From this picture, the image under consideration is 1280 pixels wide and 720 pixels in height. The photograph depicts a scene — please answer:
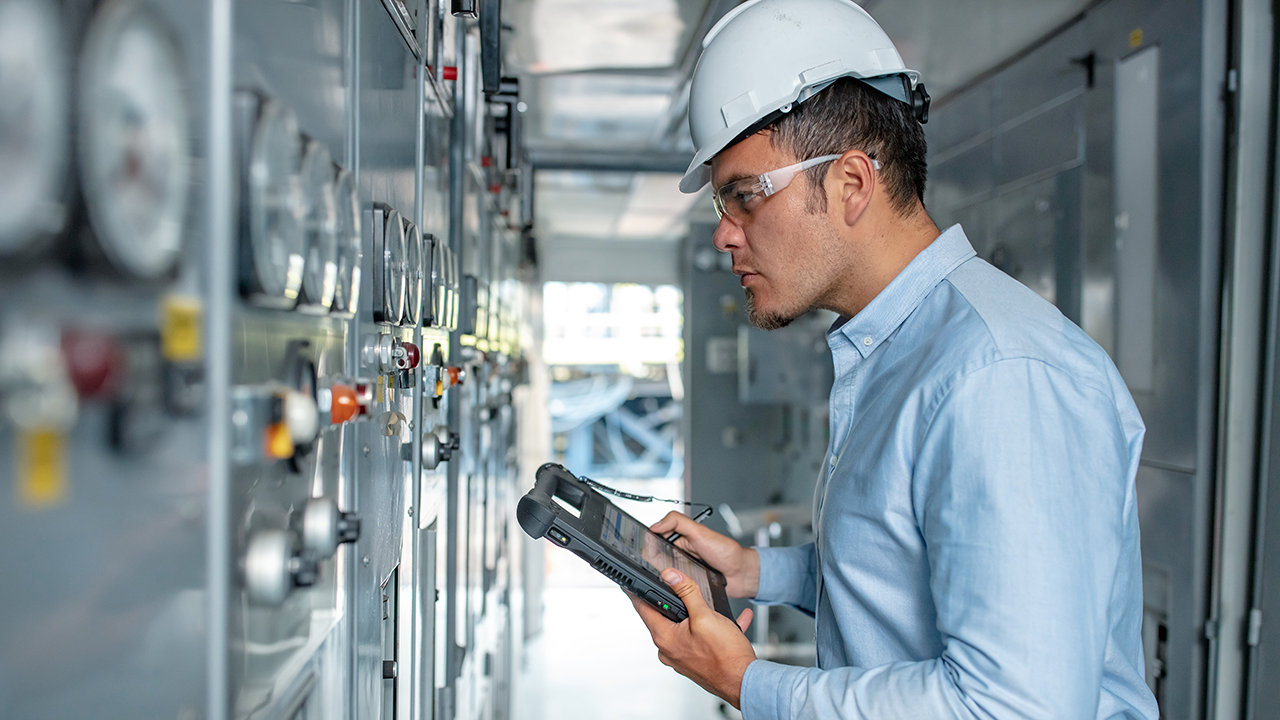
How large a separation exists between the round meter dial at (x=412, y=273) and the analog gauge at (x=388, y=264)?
4cm

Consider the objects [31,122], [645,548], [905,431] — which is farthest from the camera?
[645,548]

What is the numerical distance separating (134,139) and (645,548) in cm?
90

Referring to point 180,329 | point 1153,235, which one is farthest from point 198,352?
point 1153,235

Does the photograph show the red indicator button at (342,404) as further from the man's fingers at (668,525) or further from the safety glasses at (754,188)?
the man's fingers at (668,525)

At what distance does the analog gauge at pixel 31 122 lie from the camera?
355 millimetres

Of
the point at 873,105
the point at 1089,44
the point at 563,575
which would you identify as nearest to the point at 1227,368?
the point at 1089,44

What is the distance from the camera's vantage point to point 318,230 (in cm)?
68

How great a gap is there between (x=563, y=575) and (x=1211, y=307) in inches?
204

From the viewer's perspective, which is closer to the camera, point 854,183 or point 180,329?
point 180,329

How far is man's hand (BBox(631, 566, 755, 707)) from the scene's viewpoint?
98 centimetres

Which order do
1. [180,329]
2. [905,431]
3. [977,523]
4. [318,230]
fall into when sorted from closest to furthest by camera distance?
[180,329] < [318,230] < [977,523] < [905,431]

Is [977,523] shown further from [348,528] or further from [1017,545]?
[348,528]

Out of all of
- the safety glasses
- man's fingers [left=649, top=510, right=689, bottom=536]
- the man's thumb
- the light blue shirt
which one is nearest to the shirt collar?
the light blue shirt

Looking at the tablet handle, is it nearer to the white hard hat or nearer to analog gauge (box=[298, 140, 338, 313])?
analog gauge (box=[298, 140, 338, 313])
